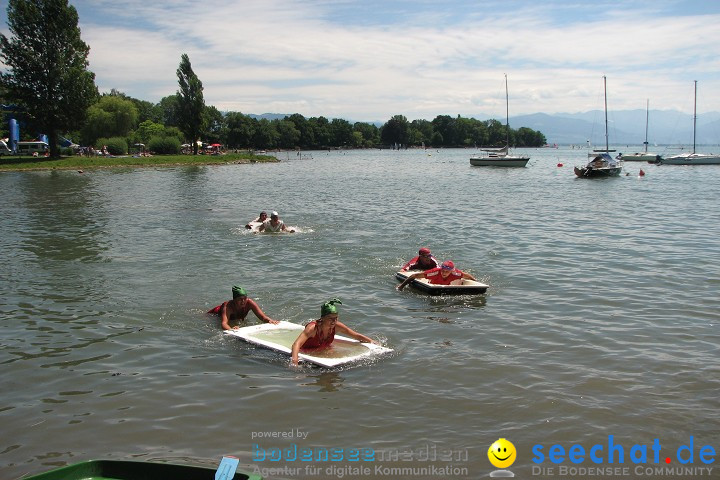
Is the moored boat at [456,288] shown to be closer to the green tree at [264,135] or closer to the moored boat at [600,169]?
the moored boat at [600,169]

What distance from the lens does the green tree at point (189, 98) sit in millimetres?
98250

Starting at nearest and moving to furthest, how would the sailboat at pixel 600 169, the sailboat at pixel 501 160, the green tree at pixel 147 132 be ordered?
Result: the sailboat at pixel 600 169, the sailboat at pixel 501 160, the green tree at pixel 147 132

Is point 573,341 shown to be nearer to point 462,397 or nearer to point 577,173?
point 462,397

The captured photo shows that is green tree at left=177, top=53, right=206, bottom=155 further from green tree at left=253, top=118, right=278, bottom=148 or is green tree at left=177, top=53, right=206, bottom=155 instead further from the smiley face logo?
the smiley face logo

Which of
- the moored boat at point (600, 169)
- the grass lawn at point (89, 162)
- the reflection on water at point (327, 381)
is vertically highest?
the grass lawn at point (89, 162)

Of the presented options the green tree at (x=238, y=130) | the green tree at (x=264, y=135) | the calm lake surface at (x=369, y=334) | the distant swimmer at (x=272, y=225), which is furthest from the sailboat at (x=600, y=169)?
the green tree at (x=264, y=135)

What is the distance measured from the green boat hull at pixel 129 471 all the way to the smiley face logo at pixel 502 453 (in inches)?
135

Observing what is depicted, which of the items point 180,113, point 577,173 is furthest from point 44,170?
point 577,173

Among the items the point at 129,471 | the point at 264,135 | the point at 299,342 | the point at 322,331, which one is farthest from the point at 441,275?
the point at 264,135

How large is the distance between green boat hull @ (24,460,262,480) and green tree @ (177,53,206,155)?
9804cm

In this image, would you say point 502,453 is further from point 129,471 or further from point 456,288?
point 456,288

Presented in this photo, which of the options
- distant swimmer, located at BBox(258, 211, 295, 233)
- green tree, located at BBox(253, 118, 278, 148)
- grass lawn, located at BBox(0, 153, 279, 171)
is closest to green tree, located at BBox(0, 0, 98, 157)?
grass lawn, located at BBox(0, 153, 279, 171)

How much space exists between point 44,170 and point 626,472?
70.9 m

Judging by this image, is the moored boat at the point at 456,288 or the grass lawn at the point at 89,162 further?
the grass lawn at the point at 89,162
